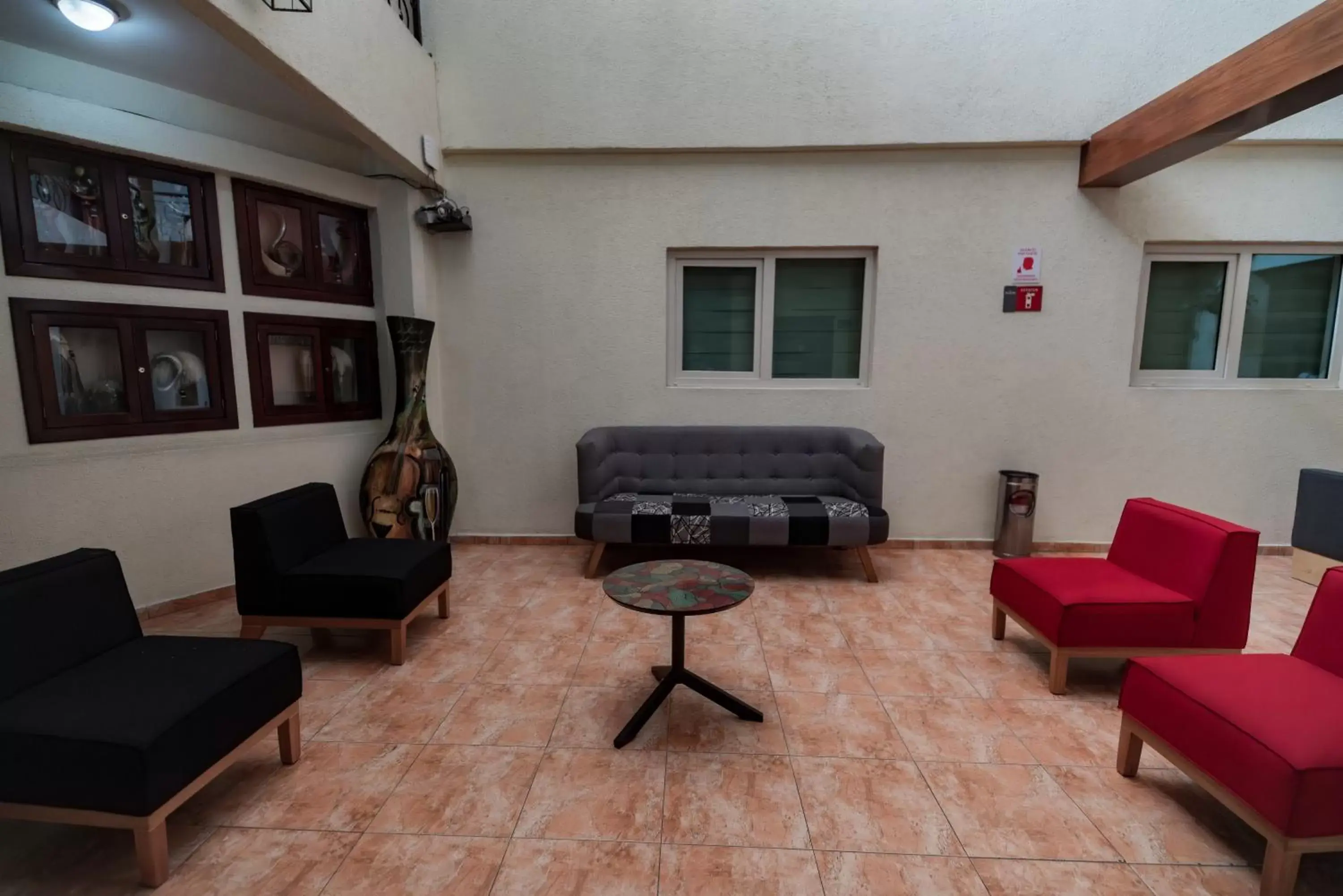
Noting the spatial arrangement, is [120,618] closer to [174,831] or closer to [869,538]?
[174,831]

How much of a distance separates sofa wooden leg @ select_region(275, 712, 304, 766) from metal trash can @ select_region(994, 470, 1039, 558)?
13.6ft

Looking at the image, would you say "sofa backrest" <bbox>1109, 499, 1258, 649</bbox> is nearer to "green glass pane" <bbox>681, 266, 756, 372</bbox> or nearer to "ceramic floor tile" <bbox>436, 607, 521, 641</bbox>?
"green glass pane" <bbox>681, 266, 756, 372</bbox>

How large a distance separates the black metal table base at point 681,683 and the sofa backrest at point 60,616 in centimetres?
171

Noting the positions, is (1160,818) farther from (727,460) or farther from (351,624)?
(351,624)

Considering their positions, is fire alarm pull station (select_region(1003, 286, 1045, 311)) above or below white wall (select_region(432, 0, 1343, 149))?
below

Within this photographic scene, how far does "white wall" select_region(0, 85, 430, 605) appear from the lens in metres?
2.60

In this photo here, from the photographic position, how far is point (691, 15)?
3725 mm

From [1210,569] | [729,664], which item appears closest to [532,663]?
[729,664]

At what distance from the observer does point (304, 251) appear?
11.6ft

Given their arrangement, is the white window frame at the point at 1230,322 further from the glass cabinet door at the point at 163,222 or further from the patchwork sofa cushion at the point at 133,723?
the glass cabinet door at the point at 163,222

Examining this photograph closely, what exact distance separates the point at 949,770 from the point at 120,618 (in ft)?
9.23

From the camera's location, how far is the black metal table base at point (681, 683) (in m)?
2.09

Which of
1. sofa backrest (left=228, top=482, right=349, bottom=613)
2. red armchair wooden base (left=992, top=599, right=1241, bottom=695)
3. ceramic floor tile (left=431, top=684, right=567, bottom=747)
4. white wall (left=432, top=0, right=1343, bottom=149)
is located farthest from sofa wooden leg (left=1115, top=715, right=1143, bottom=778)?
white wall (left=432, top=0, right=1343, bottom=149)

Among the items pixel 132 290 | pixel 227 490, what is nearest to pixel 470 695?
pixel 227 490
